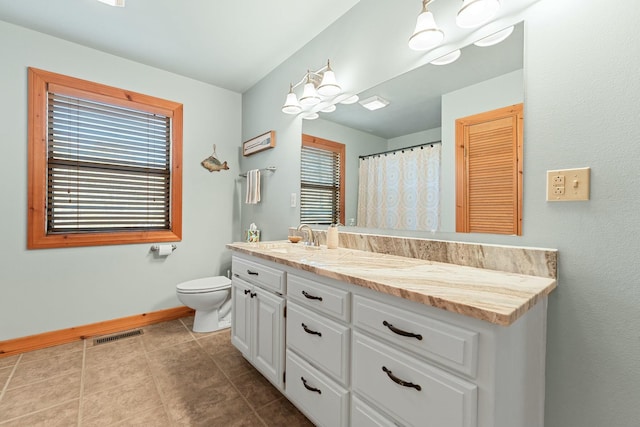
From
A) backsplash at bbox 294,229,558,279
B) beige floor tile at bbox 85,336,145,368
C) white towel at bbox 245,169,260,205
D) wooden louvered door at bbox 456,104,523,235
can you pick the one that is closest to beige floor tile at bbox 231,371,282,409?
beige floor tile at bbox 85,336,145,368

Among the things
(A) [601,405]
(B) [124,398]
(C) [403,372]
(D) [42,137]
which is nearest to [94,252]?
(D) [42,137]

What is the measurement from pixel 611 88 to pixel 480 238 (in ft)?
2.29

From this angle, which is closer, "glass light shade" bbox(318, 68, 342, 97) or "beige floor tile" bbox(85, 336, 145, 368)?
"glass light shade" bbox(318, 68, 342, 97)

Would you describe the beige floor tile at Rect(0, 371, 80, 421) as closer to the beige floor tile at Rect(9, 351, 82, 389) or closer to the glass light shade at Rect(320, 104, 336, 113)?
the beige floor tile at Rect(9, 351, 82, 389)

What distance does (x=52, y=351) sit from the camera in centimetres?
220

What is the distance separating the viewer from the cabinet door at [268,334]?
1.52 metres

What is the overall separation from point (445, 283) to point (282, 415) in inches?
46.8

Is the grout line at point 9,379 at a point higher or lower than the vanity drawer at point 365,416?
lower

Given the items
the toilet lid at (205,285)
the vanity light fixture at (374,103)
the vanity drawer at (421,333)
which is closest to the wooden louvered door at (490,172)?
the vanity light fixture at (374,103)

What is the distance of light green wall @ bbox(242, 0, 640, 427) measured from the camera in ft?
3.05

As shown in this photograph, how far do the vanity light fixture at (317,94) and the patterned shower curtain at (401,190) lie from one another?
0.53 meters

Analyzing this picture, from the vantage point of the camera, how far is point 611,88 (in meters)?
0.96

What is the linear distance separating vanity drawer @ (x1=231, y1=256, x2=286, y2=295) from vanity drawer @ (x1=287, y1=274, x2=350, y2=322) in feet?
0.29

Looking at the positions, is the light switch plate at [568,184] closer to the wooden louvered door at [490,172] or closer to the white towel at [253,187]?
the wooden louvered door at [490,172]
